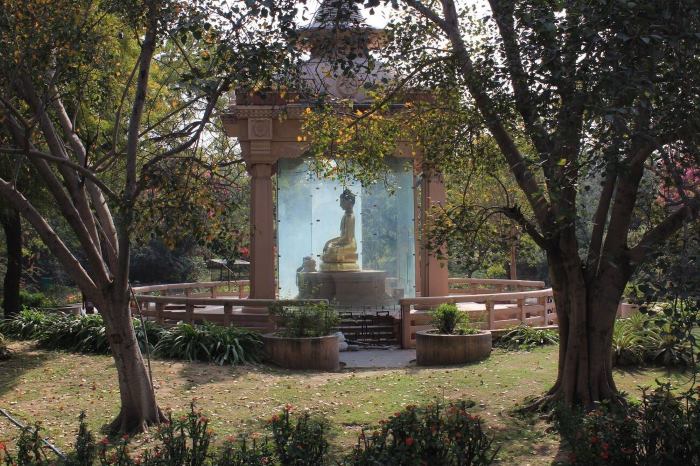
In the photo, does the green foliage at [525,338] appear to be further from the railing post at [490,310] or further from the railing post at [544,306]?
the railing post at [544,306]

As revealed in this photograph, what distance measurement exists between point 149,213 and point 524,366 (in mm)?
8083

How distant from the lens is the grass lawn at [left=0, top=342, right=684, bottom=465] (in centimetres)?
939

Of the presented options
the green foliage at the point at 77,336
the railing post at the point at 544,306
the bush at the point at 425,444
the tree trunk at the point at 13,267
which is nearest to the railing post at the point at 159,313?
the green foliage at the point at 77,336

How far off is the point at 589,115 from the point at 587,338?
4.32 meters

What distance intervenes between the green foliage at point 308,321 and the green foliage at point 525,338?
362cm

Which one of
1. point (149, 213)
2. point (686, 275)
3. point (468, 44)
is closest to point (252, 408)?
point (149, 213)

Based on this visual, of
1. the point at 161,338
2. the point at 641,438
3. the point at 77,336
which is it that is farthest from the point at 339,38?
the point at 77,336

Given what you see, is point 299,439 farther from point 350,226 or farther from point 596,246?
point 350,226

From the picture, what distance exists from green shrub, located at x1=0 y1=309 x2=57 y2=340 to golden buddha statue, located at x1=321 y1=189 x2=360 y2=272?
263 inches

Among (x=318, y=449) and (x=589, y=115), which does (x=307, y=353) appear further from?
(x=589, y=115)

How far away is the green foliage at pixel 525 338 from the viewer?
51.5 feet

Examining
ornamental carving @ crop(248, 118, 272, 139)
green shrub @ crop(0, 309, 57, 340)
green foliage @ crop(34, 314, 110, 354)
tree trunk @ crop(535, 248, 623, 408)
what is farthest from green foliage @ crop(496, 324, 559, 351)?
green shrub @ crop(0, 309, 57, 340)

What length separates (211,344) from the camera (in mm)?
14367

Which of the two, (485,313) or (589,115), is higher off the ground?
(589,115)
